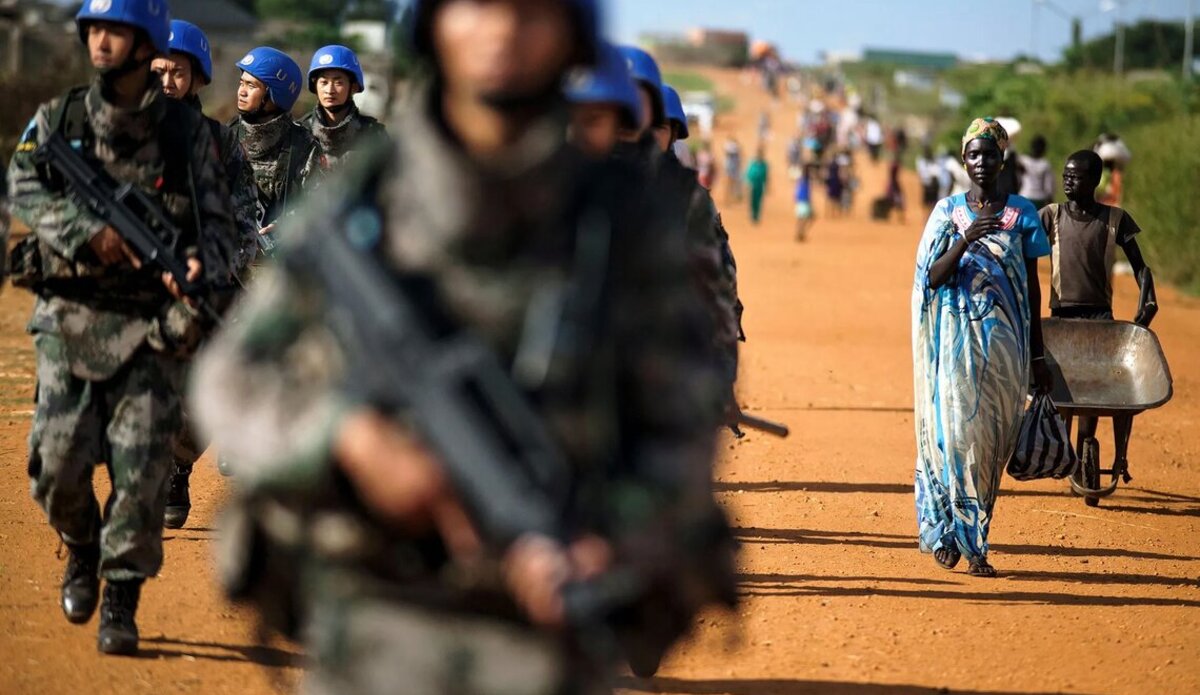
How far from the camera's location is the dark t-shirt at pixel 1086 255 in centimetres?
1061

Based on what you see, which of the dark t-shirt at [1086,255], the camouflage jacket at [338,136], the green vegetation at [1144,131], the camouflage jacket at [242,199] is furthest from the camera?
the green vegetation at [1144,131]

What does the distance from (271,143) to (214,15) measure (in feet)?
235

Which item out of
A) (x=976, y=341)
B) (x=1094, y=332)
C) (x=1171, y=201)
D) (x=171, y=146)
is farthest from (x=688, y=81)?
(x=171, y=146)

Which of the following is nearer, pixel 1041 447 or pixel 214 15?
pixel 1041 447

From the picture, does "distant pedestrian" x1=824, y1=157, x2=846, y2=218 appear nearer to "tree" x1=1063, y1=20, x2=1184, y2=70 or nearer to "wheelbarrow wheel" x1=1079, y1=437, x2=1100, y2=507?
"wheelbarrow wheel" x1=1079, y1=437, x2=1100, y2=507

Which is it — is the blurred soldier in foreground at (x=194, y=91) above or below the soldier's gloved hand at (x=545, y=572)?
below

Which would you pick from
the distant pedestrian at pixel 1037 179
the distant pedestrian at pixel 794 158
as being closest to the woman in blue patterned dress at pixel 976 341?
the distant pedestrian at pixel 1037 179

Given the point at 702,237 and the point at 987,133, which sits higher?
the point at 702,237

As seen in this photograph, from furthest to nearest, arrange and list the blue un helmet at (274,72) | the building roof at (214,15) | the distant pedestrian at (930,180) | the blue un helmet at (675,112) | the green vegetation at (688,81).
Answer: the green vegetation at (688,81) < the building roof at (214,15) < the distant pedestrian at (930,180) < the blue un helmet at (274,72) < the blue un helmet at (675,112)

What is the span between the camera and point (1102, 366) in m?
9.94

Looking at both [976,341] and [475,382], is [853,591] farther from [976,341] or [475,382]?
[475,382]

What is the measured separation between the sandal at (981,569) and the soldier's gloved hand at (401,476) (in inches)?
225

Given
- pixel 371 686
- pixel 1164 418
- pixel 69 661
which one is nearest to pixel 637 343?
pixel 371 686

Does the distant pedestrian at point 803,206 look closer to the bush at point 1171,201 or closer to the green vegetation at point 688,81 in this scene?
the bush at point 1171,201
